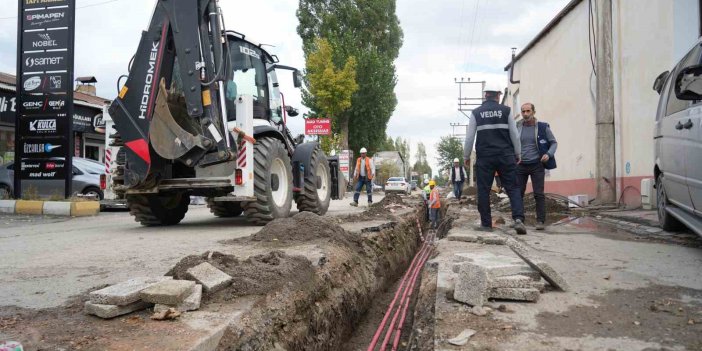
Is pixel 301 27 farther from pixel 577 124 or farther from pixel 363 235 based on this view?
pixel 363 235

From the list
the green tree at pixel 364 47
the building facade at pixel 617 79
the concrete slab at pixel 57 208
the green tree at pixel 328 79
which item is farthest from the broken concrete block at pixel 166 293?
the green tree at pixel 364 47

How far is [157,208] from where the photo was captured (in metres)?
7.83

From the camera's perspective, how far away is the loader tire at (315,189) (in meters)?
8.70

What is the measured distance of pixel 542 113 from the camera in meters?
15.5

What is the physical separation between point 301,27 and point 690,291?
32344 millimetres

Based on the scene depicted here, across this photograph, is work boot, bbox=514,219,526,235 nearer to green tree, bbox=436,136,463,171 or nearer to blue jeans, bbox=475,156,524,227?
blue jeans, bbox=475,156,524,227

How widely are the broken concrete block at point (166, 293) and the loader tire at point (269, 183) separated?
4390 millimetres

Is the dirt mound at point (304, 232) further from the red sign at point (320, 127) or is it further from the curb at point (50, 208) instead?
the red sign at point (320, 127)

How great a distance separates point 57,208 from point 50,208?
159 millimetres

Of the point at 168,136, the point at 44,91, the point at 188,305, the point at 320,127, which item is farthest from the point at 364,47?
the point at 188,305

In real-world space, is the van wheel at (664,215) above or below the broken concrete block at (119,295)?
above

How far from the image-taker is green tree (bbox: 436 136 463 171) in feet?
234

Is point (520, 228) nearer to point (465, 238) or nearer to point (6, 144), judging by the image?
point (465, 238)

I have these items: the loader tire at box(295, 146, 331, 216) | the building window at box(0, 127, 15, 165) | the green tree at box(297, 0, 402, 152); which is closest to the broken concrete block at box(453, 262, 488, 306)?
the loader tire at box(295, 146, 331, 216)
